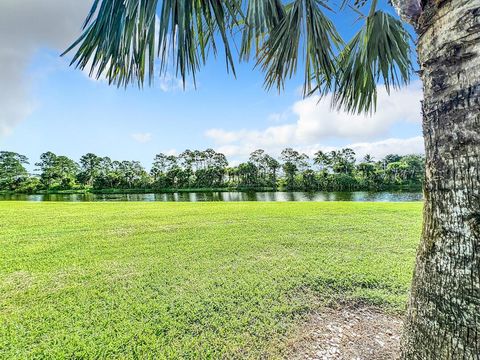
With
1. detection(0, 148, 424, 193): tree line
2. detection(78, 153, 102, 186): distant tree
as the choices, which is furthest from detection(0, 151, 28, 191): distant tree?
detection(78, 153, 102, 186): distant tree

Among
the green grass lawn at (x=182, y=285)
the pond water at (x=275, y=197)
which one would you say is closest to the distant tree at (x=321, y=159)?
the pond water at (x=275, y=197)

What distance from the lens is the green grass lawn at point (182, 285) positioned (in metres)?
1.74

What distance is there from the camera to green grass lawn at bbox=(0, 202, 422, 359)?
5.72 feet

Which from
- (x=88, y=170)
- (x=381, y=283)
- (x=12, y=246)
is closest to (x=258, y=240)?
(x=381, y=283)

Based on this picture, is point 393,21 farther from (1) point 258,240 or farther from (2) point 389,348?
(1) point 258,240

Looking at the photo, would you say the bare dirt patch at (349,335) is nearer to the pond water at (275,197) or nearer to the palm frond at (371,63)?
the palm frond at (371,63)

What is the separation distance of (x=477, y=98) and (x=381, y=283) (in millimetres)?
2278

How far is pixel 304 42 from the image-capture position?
2252 millimetres

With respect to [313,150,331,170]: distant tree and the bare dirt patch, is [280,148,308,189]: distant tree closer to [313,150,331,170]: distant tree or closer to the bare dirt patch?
[313,150,331,170]: distant tree

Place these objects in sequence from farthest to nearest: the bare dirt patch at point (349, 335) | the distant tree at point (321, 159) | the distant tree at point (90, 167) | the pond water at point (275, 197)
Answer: the distant tree at point (90, 167), the distant tree at point (321, 159), the pond water at point (275, 197), the bare dirt patch at point (349, 335)

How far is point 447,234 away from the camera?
3.25 feet

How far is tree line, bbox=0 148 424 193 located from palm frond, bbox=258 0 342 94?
3789 cm

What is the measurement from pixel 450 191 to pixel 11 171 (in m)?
60.7

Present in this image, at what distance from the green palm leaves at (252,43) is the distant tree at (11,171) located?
183 feet
